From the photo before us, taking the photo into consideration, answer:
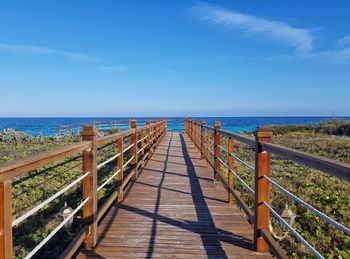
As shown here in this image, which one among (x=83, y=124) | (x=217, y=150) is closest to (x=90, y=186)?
(x=217, y=150)

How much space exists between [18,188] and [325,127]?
24280 mm

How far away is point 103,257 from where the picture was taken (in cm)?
338

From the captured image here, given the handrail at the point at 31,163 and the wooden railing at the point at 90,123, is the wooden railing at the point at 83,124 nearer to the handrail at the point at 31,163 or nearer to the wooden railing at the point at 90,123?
the wooden railing at the point at 90,123

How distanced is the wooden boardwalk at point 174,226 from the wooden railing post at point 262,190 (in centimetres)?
14

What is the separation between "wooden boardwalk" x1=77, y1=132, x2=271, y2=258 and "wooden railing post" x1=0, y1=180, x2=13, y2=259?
167 cm

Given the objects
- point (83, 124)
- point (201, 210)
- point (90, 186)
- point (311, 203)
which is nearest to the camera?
point (90, 186)

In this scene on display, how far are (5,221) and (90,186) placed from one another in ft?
5.93

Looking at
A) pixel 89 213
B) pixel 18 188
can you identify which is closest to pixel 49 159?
pixel 89 213

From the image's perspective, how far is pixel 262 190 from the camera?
3500mm

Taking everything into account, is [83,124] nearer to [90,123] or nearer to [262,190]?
[90,123]

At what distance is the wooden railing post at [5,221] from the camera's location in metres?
1.82

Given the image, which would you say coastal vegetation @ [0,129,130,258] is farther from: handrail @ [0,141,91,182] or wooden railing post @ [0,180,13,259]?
wooden railing post @ [0,180,13,259]

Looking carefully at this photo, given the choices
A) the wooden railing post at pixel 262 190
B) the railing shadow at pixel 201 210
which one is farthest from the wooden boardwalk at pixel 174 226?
the wooden railing post at pixel 262 190

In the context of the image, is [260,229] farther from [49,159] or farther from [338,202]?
[338,202]
